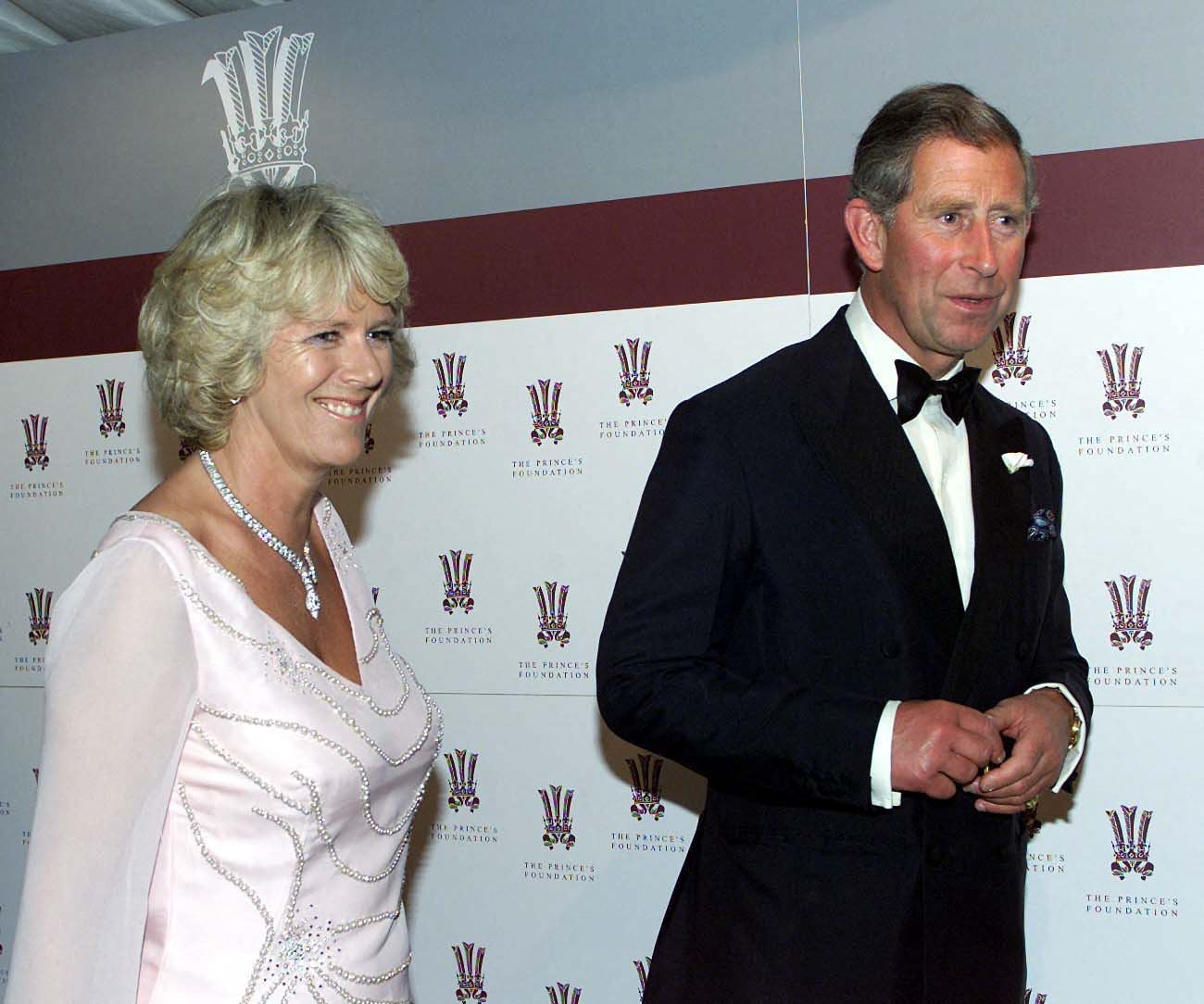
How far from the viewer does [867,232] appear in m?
2.08

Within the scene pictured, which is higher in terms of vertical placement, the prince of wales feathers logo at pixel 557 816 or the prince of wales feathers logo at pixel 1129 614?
the prince of wales feathers logo at pixel 1129 614

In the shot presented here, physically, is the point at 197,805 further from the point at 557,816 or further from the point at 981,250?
the point at 557,816

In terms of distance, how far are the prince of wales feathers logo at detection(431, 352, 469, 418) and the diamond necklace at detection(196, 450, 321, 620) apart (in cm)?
116

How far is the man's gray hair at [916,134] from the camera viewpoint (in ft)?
6.57

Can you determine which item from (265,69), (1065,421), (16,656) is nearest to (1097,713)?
(1065,421)

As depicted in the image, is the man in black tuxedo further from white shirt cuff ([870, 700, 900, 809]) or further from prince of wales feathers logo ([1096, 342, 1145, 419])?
prince of wales feathers logo ([1096, 342, 1145, 419])

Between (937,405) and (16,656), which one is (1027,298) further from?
(16,656)

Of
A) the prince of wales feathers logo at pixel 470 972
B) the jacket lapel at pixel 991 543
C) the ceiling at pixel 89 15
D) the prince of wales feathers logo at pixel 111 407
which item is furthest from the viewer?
the ceiling at pixel 89 15

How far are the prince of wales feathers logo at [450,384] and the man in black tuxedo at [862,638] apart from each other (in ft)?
3.91

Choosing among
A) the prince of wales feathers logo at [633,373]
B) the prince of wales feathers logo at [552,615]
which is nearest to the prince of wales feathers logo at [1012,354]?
the prince of wales feathers logo at [633,373]

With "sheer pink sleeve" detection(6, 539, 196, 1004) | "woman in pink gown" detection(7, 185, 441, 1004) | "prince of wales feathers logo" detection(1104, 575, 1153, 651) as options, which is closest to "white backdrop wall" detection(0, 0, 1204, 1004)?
"prince of wales feathers logo" detection(1104, 575, 1153, 651)

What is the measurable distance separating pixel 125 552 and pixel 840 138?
1741 mm

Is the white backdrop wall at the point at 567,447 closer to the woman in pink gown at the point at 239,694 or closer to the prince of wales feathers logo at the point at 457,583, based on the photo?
the prince of wales feathers logo at the point at 457,583

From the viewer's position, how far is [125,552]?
5.34 feet
